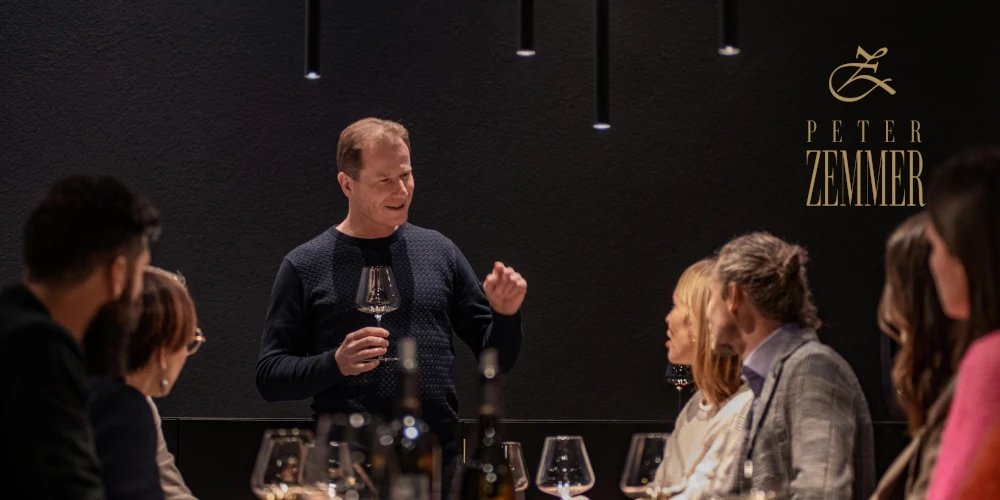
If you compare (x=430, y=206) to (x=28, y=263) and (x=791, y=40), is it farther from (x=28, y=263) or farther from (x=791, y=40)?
(x=28, y=263)

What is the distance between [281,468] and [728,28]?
1.37 meters

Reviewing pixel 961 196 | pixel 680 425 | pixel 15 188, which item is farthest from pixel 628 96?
pixel 961 196

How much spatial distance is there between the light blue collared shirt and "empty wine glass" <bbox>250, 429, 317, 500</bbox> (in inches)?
46.6

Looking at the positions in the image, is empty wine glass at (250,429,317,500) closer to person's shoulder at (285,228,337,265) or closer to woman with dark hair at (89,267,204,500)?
woman with dark hair at (89,267,204,500)

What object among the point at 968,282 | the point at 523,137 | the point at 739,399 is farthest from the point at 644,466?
the point at 523,137

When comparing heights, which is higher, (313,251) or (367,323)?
(313,251)

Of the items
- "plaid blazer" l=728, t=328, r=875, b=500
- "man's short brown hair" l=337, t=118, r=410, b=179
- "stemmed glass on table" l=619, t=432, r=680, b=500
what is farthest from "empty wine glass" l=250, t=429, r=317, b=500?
"man's short brown hair" l=337, t=118, r=410, b=179

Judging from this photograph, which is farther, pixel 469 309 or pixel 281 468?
pixel 469 309

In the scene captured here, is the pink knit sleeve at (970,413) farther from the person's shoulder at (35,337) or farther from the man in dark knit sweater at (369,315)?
the man in dark knit sweater at (369,315)

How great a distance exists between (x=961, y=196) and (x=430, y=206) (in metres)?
3.10

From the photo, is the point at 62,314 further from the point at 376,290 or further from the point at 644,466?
the point at 376,290

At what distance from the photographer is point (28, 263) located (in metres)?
1.73

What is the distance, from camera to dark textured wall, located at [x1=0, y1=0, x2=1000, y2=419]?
4531mm

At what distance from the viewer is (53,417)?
1540mm
